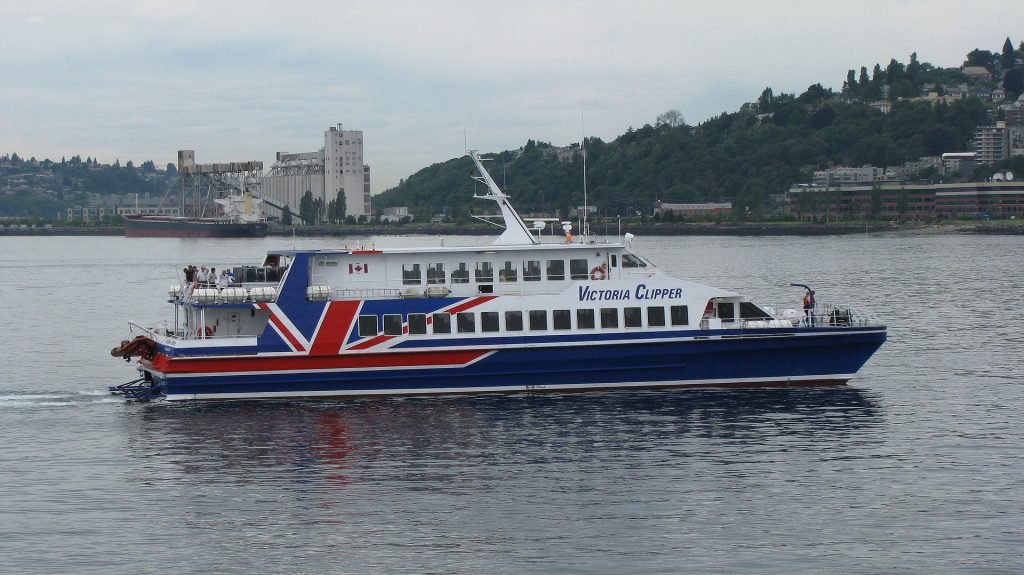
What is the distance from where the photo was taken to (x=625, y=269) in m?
34.4

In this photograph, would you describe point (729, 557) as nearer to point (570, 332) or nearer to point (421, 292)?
point (570, 332)

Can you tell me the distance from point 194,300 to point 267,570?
1386cm

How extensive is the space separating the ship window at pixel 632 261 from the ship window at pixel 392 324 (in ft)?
20.3

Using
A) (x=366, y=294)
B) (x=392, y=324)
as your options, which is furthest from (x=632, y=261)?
(x=366, y=294)

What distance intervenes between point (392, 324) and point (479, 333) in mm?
2251

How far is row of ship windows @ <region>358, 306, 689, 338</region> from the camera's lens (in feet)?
110

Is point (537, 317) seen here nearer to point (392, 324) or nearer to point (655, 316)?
point (655, 316)

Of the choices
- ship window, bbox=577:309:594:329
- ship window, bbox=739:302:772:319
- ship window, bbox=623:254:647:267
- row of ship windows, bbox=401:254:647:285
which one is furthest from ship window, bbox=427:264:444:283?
ship window, bbox=739:302:772:319

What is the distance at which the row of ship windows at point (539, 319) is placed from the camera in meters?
33.4

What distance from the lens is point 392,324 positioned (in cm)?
3331

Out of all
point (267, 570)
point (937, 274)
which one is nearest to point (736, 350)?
point (267, 570)

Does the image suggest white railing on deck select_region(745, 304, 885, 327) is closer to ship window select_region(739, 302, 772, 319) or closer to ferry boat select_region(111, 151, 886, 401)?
ferry boat select_region(111, 151, 886, 401)

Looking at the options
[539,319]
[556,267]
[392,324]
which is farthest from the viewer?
[556,267]

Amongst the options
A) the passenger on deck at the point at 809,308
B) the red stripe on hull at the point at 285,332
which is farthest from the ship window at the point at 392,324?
the passenger on deck at the point at 809,308
